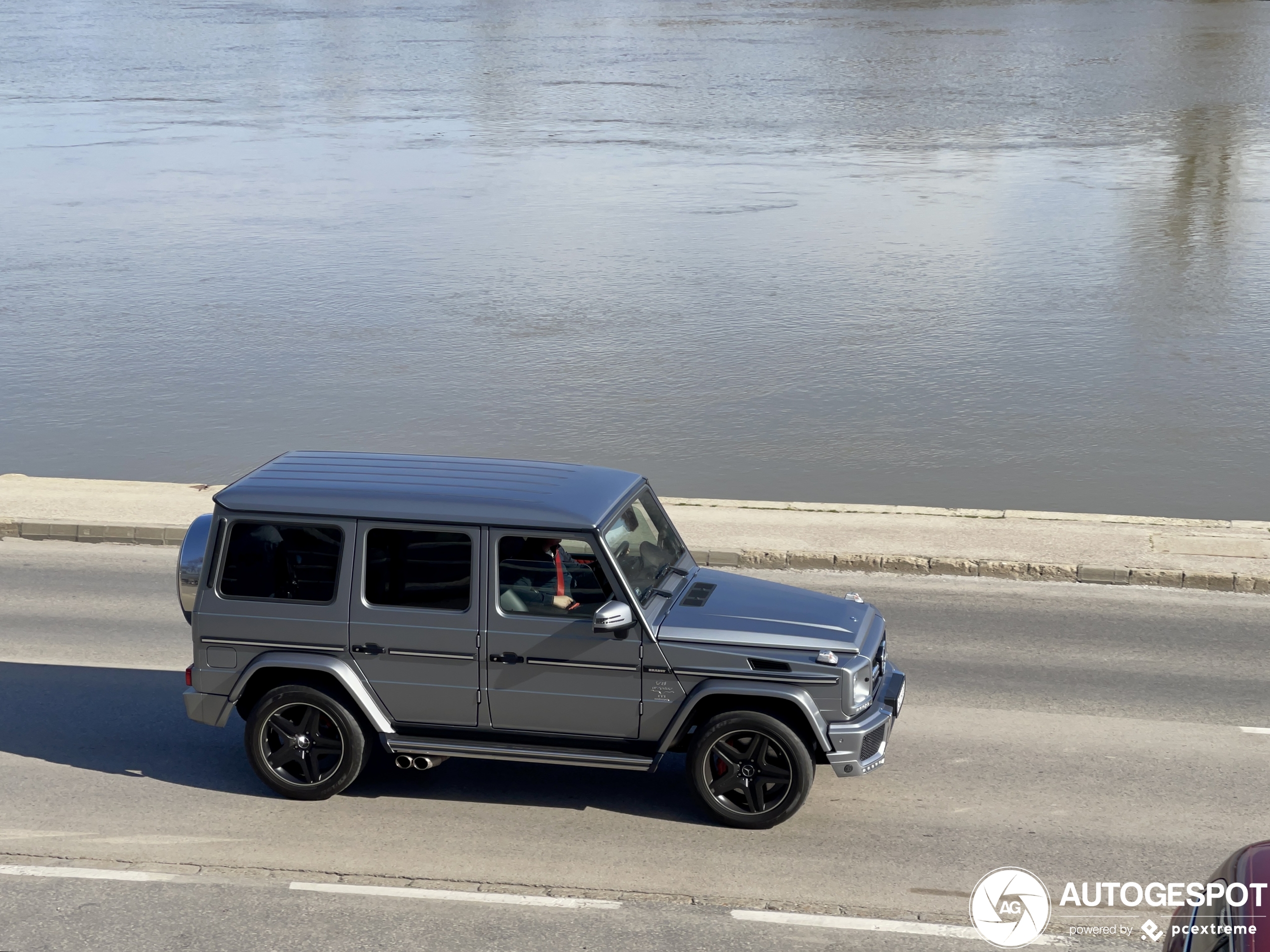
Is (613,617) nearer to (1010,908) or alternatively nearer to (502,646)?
(502,646)

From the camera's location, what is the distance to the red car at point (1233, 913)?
4320 millimetres

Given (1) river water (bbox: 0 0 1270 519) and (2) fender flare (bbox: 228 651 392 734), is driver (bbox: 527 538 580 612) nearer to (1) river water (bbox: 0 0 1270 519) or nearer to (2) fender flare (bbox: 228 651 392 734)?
(2) fender flare (bbox: 228 651 392 734)

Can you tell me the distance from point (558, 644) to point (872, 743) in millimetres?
1848

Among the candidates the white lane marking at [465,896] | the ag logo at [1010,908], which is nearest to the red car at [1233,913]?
the ag logo at [1010,908]

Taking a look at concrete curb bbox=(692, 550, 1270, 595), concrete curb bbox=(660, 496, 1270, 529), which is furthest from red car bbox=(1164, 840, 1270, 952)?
concrete curb bbox=(660, 496, 1270, 529)

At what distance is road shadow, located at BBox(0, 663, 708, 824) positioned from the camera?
8.54m

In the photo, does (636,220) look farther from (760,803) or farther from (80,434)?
(760,803)

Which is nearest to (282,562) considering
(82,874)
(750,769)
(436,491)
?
(436,491)

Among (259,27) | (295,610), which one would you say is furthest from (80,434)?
(259,27)

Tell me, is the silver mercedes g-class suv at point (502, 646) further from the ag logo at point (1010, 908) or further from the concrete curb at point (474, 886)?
the ag logo at point (1010, 908)

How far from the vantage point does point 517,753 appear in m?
8.05

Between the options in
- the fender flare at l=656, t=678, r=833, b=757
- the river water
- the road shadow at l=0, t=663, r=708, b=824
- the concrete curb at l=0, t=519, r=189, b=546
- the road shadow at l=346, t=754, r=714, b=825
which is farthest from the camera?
Result: the river water

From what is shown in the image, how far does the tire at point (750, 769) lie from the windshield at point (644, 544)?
873mm

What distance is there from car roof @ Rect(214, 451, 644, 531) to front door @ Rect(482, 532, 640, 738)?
174 millimetres
